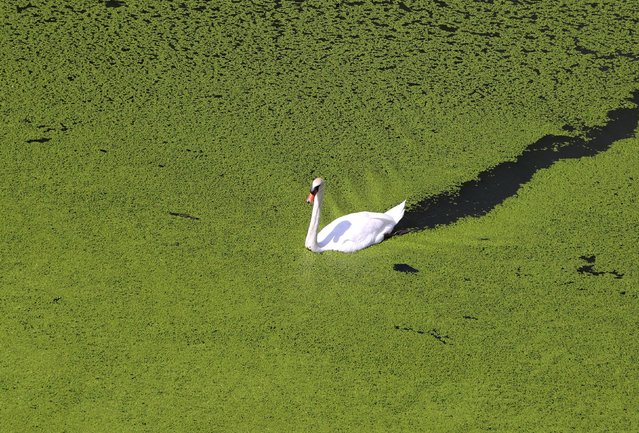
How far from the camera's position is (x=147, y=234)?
10.5 ft

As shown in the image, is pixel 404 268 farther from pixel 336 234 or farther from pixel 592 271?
pixel 592 271

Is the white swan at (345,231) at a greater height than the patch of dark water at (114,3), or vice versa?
the patch of dark water at (114,3)

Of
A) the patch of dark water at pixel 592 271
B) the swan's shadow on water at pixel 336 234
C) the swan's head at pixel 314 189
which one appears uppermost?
the swan's head at pixel 314 189

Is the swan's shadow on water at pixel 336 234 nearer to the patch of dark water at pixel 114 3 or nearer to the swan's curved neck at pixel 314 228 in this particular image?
the swan's curved neck at pixel 314 228

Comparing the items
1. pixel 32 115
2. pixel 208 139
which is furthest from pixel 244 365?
pixel 32 115

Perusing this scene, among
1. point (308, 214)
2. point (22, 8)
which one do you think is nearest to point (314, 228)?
point (308, 214)

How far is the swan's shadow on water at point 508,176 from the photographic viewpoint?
3414 mm

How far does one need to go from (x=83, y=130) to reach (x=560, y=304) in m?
1.77

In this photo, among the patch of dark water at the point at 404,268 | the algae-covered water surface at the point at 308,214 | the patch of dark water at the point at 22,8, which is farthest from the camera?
the patch of dark water at the point at 22,8

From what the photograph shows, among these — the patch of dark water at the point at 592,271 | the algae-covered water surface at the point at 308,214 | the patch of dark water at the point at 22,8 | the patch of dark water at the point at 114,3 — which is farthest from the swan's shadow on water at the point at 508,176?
the patch of dark water at the point at 22,8

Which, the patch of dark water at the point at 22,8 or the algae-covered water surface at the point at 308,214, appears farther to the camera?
the patch of dark water at the point at 22,8

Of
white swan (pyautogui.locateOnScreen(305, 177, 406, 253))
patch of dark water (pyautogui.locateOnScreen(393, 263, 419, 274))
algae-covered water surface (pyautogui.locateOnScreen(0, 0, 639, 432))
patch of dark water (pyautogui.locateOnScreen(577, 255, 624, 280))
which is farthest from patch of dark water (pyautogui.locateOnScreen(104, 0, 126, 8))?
patch of dark water (pyautogui.locateOnScreen(577, 255, 624, 280))

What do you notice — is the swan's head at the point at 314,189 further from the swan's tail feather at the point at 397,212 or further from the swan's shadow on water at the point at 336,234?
the swan's tail feather at the point at 397,212

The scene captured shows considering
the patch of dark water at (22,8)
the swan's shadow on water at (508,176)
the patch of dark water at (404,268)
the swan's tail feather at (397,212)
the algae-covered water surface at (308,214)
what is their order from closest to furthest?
the algae-covered water surface at (308,214) → the patch of dark water at (404,268) → the swan's tail feather at (397,212) → the swan's shadow on water at (508,176) → the patch of dark water at (22,8)
